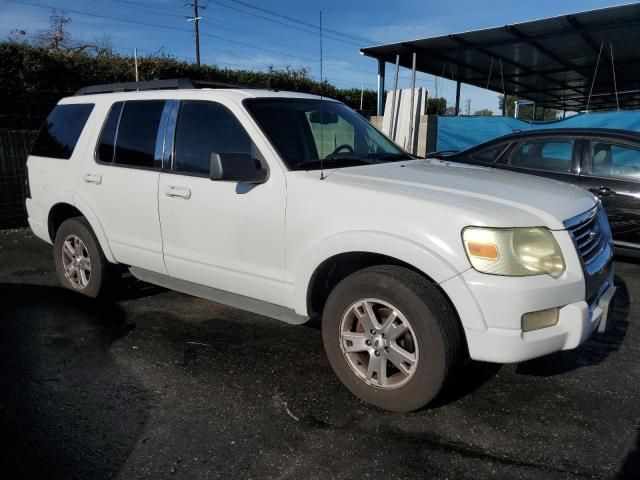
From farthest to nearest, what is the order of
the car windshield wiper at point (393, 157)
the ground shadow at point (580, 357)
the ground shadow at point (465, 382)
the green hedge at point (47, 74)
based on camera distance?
the green hedge at point (47, 74) < the car windshield wiper at point (393, 157) < the ground shadow at point (580, 357) < the ground shadow at point (465, 382)

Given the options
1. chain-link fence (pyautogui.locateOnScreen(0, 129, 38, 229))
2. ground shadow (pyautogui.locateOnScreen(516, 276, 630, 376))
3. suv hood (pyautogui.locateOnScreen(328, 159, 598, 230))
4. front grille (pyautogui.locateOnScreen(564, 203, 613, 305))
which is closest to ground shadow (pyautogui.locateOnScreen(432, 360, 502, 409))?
ground shadow (pyautogui.locateOnScreen(516, 276, 630, 376))

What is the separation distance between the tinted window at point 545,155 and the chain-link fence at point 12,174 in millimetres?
7307

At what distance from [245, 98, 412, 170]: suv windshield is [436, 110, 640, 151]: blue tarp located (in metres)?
5.88

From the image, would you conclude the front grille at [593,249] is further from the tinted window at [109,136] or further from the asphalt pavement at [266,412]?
the tinted window at [109,136]

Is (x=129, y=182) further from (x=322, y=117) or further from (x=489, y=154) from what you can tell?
(x=489, y=154)

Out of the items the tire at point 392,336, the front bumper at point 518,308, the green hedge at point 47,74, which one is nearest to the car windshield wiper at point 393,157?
the tire at point 392,336

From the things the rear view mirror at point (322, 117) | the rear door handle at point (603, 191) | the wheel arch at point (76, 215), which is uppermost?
the rear view mirror at point (322, 117)

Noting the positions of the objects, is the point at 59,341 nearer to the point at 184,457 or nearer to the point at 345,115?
the point at 184,457

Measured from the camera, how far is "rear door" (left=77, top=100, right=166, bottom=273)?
409cm

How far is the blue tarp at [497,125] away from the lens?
836cm

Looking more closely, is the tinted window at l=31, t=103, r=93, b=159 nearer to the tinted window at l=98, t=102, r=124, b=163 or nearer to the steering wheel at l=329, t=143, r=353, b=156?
the tinted window at l=98, t=102, r=124, b=163

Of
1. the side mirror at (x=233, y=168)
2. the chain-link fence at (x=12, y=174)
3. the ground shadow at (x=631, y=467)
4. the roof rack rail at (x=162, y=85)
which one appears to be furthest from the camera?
the chain-link fence at (x=12, y=174)

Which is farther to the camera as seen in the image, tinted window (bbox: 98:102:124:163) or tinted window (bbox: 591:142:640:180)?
tinted window (bbox: 591:142:640:180)

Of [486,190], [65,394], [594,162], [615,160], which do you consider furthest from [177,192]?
[615,160]
